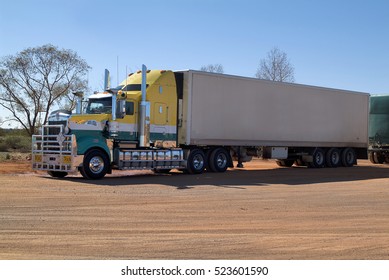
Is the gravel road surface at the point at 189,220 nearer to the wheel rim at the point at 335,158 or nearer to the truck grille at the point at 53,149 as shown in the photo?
the truck grille at the point at 53,149

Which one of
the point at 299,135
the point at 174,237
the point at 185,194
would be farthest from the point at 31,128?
the point at 174,237

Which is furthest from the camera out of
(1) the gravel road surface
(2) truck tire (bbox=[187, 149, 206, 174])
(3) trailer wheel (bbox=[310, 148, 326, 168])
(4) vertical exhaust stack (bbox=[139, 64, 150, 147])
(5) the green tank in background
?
(5) the green tank in background

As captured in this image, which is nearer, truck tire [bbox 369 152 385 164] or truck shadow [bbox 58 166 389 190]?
truck shadow [bbox 58 166 389 190]

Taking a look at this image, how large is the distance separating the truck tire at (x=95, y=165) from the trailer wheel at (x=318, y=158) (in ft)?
41.9

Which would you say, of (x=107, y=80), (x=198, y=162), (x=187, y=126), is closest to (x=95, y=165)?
(x=107, y=80)

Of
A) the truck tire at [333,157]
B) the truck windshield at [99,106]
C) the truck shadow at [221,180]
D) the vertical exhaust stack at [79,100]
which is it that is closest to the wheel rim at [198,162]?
the truck shadow at [221,180]

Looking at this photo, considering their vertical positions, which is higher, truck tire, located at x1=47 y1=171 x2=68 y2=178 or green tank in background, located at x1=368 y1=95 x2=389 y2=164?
green tank in background, located at x1=368 y1=95 x2=389 y2=164

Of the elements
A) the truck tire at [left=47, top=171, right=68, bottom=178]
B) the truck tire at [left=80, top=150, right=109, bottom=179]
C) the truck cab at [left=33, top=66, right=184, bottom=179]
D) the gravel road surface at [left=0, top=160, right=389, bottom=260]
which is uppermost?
the truck cab at [left=33, top=66, right=184, bottom=179]

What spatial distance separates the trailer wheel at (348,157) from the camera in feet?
96.9

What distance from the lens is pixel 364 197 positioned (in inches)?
592

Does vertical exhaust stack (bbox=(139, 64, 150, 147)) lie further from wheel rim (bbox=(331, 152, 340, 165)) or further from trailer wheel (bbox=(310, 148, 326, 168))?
wheel rim (bbox=(331, 152, 340, 165))

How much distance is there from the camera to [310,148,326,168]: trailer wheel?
27797 mm

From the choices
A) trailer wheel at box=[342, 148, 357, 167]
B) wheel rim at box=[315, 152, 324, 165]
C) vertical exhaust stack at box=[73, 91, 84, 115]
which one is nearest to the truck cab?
vertical exhaust stack at box=[73, 91, 84, 115]

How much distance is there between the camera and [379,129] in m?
32.7
